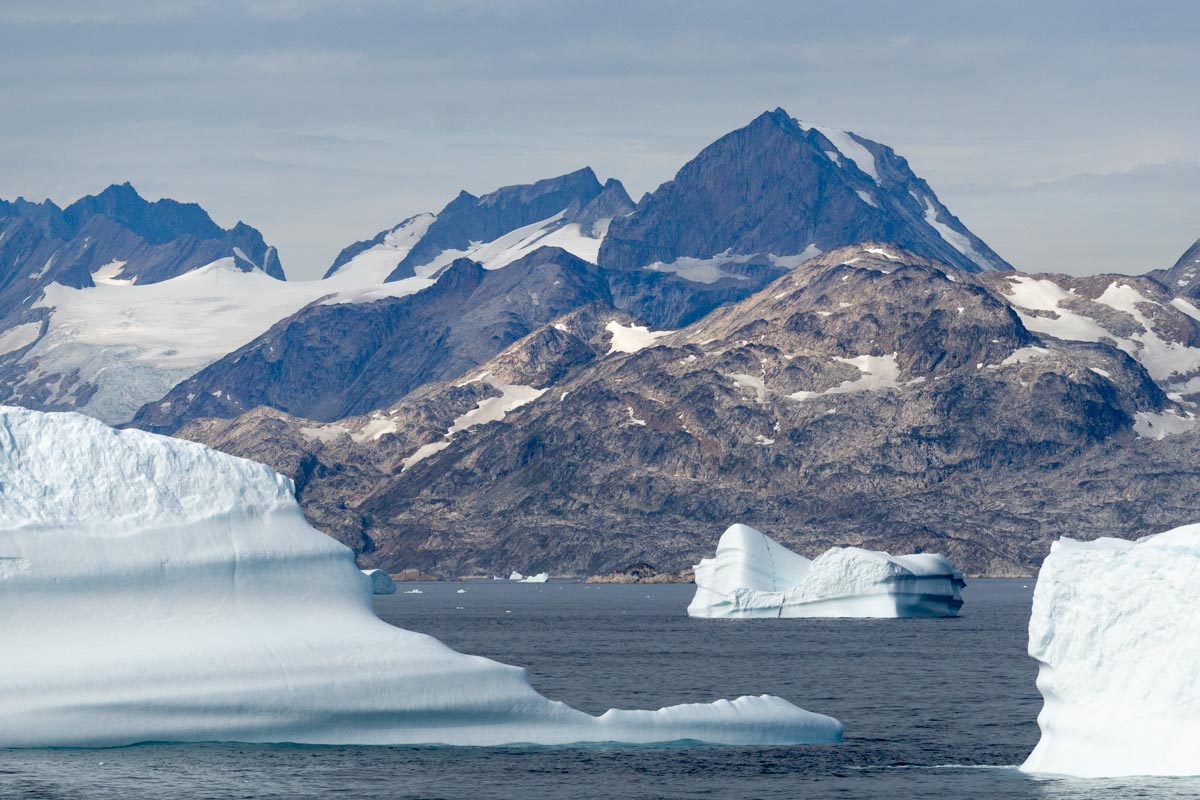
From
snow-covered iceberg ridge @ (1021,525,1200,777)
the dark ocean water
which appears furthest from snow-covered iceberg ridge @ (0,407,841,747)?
snow-covered iceberg ridge @ (1021,525,1200,777)

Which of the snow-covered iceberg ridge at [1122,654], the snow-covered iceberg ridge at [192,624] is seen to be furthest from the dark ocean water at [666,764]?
the snow-covered iceberg ridge at [1122,654]

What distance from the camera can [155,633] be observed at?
5988 centimetres

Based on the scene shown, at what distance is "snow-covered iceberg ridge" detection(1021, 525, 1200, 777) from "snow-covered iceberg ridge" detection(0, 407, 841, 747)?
17160 mm

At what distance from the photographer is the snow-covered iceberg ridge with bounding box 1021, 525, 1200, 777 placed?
54.7m

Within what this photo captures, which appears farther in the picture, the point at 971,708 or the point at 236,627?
the point at 971,708

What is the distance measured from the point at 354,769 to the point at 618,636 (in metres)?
125

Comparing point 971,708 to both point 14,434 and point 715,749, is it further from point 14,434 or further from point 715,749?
point 14,434

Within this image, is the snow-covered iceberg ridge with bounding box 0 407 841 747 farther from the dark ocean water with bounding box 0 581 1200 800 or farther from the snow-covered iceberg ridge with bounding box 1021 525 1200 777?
the snow-covered iceberg ridge with bounding box 1021 525 1200 777

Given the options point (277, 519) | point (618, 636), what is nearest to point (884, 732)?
point (277, 519)

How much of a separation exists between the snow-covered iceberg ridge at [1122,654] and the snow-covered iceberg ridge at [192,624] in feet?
Result: 56.3

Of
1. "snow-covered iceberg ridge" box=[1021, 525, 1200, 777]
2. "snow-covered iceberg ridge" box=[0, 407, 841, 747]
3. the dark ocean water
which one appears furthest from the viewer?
"snow-covered iceberg ridge" box=[0, 407, 841, 747]

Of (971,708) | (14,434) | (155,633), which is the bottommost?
(971,708)

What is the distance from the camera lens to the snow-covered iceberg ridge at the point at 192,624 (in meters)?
58.1

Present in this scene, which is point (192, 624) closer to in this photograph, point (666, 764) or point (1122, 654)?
point (666, 764)
